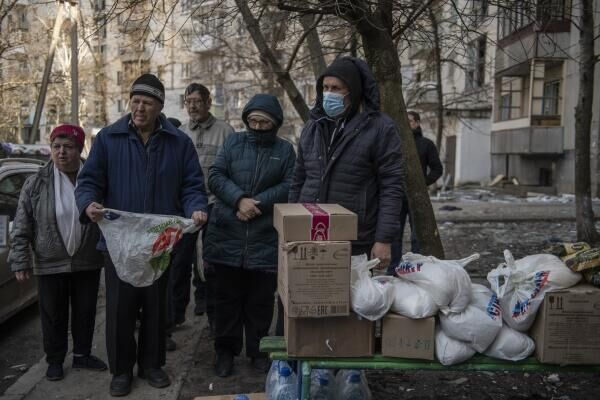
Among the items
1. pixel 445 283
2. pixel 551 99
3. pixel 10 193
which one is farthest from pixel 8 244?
pixel 551 99

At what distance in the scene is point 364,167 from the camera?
317 cm

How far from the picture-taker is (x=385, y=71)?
206 inches

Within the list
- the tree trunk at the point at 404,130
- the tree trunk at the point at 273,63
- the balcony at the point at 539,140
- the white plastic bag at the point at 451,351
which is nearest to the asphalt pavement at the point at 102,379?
the white plastic bag at the point at 451,351

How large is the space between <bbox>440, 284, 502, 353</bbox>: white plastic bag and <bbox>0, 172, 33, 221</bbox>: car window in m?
4.29

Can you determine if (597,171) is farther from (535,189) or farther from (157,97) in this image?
(157,97)

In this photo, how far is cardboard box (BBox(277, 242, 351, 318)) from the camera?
2564 mm

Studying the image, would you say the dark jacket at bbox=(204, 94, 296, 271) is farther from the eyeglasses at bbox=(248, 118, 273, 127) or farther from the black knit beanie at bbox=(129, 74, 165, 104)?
the black knit beanie at bbox=(129, 74, 165, 104)

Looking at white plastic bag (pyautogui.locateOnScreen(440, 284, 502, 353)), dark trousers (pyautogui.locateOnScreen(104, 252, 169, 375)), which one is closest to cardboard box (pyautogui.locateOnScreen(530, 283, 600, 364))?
white plastic bag (pyautogui.locateOnScreen(440, 284, 502, 353))

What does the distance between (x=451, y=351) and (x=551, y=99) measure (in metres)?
21.7

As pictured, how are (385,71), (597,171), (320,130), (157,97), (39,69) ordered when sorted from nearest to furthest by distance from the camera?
(320,130) < (157,97) < (385,71) < (597,171) < (39,69)

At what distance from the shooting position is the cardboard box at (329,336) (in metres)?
2.71

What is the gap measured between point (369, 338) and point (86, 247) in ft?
6.98

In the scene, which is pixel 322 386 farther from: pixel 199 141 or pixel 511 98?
pixel 511 98

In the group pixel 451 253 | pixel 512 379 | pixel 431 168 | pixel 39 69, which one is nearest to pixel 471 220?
pixel 451 253
